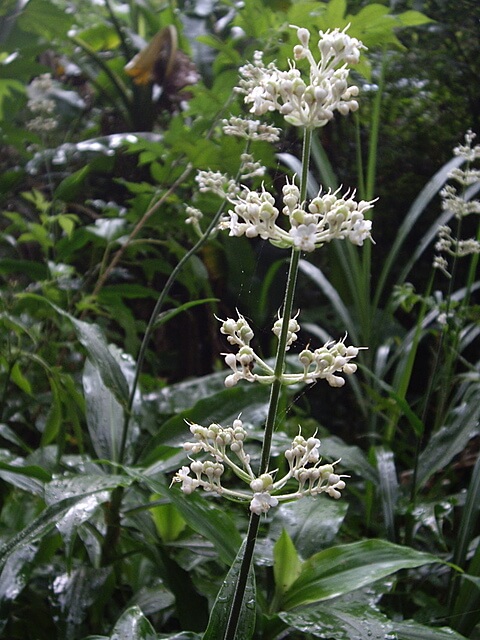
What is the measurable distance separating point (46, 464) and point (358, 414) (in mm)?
1023

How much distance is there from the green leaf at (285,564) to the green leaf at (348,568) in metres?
0.02

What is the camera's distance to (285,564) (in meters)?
0.87

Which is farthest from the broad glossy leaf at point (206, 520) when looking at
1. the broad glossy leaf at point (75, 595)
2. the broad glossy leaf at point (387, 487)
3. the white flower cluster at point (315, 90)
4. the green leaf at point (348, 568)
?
the white flower cluster at point (315, 90)

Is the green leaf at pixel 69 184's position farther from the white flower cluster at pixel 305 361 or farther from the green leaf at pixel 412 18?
the white flower cluster at pixel 305 361

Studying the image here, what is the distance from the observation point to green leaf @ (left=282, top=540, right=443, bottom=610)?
0.76m

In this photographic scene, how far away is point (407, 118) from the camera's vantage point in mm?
1870

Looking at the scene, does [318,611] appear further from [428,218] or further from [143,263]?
[428,218]

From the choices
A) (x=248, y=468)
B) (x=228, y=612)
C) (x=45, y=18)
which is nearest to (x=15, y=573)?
(x=228, y=612)

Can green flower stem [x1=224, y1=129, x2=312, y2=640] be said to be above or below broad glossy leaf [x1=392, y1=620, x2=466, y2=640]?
above

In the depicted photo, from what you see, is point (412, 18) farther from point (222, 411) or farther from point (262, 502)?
point (262, 502)

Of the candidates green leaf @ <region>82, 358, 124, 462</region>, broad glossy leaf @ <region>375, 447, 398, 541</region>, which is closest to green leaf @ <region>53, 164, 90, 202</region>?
green leaf @ <region>82, 358, 124, 462</region>

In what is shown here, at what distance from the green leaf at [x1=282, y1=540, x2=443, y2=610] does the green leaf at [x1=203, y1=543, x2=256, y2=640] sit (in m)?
0.15

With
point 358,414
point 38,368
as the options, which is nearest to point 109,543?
point 38,368

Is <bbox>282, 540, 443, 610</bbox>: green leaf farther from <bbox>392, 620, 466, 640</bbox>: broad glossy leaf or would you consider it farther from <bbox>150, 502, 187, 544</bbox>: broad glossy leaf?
<bbox>150, 502, 187, 544</bbox>: broad glossy leaf
